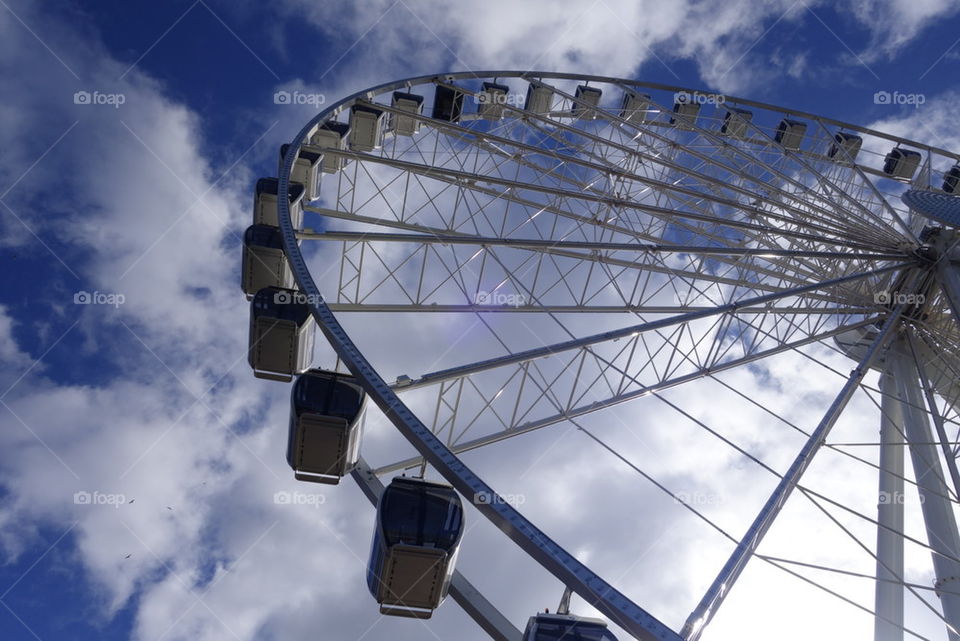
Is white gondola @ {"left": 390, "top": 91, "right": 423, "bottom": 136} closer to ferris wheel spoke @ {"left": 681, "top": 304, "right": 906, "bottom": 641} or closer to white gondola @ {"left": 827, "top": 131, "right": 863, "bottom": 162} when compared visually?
ferris wheel spoke @ {"left": 681, "top": 304, "right": 906, "bottom": 641}

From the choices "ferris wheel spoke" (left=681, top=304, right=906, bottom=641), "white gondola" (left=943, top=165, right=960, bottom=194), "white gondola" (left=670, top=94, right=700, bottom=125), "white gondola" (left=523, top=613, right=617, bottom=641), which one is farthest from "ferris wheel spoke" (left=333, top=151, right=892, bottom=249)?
"white gondola" (left=943, top=165, right=960, bottom=194)

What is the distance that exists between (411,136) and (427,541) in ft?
51.5

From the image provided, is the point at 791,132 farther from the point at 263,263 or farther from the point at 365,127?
the point at 263,263

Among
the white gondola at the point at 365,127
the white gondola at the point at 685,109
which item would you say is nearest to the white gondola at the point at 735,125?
the white gondola at the point at 685,109

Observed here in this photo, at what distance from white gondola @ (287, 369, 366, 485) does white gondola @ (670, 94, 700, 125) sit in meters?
14.1

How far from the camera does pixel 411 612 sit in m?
7.07

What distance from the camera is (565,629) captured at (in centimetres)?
626

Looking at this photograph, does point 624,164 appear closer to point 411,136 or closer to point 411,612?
point 411,136

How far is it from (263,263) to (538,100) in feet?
37.4

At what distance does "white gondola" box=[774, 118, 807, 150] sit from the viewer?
74.6 ft

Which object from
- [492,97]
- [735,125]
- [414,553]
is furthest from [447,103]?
[414,553]

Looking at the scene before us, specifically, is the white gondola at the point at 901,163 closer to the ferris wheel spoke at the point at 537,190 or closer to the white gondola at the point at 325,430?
the ferris wheel spoke at the point at 537,190

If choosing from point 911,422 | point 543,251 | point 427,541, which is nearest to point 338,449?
point 427,541

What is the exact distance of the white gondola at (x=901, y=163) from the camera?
81.1 ft
